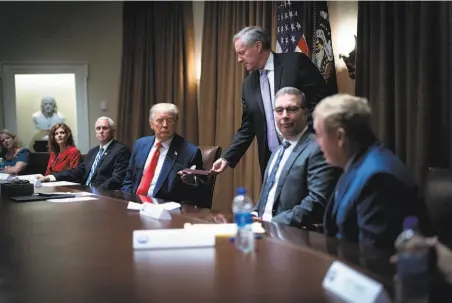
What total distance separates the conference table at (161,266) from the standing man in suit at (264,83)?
1089 millimetres

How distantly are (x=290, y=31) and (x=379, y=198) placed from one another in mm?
2820

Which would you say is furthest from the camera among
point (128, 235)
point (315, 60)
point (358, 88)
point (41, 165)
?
point (41, 165)

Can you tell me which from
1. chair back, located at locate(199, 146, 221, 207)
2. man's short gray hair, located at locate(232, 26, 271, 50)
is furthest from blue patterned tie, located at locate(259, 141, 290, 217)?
chair back, located at locate(199, 146, 221, 207)

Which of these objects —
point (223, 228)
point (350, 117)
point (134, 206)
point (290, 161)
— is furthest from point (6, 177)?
point (350, 117)

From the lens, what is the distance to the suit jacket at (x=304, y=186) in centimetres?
193

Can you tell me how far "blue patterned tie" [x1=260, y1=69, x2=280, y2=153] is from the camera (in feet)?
8.98

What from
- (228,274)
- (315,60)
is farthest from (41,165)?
(228,274)

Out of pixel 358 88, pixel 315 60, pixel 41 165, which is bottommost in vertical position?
pixel 41 165

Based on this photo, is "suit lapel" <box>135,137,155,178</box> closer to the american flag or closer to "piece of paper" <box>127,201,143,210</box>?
"piece of paper" <box>127,201,143,210</box>

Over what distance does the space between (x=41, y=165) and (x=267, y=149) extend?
8.87ft

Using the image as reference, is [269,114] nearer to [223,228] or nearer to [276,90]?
[276,90]

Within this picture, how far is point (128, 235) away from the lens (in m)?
1.56

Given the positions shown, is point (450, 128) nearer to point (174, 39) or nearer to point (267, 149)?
point (267, 149)

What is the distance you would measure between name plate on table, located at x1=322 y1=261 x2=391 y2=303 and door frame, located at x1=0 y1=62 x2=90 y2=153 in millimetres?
5647
